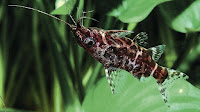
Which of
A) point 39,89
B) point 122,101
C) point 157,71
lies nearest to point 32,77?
point 39,89

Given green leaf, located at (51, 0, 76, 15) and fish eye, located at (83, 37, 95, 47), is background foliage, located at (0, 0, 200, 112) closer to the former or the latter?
green leaf, located at (51, 0, 76, 15)

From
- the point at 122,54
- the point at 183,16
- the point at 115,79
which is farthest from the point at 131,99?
the point at 183,16

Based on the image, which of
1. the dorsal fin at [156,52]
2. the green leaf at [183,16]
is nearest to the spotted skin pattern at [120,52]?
the dorsal fin at [156,52]

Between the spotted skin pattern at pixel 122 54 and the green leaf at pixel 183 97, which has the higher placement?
the spotted skin pattern at pixel 122 54

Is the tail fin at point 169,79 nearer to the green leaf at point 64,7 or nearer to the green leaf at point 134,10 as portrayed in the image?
the green leaf at point 134,10

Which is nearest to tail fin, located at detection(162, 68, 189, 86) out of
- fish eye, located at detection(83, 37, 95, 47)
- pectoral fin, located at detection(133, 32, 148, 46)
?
pectoral fin, located at detection(133, 32, 148, 46)

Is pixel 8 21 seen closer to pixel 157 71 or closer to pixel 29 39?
pixel 29 39
